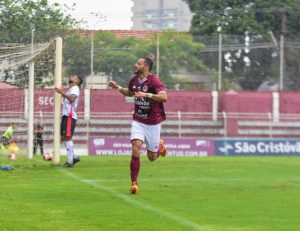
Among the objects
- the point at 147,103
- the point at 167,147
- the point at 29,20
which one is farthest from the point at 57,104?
the point at 29,20

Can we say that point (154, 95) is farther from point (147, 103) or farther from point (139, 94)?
point (147, 103)

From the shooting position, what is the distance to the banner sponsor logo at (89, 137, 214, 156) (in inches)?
1347

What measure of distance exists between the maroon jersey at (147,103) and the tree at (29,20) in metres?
18.6

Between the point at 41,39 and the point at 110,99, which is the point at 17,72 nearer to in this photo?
the point at 41,39

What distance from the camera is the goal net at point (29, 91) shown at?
2241cm

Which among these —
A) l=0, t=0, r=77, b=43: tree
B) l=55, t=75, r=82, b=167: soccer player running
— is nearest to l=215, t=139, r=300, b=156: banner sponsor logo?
l=0, t=0, r=77, b=43: tree

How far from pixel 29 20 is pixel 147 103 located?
26.3 meters

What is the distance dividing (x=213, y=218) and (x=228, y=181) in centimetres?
646

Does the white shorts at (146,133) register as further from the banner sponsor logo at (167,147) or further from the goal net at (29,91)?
the banner sponsor logo at (167,147)

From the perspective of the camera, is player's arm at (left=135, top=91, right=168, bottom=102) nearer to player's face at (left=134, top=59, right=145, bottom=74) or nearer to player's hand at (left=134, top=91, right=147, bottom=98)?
player's hand at (left=134, top=91, right=147, bottom=98)

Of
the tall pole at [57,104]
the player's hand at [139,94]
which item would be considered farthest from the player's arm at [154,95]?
the tall pole at [57,104]

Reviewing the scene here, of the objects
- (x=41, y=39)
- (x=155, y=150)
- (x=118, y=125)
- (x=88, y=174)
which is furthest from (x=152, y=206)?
(x=118, y=125)

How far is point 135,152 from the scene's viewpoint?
14.2m

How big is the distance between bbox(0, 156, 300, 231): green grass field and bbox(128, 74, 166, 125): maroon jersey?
1.17m
